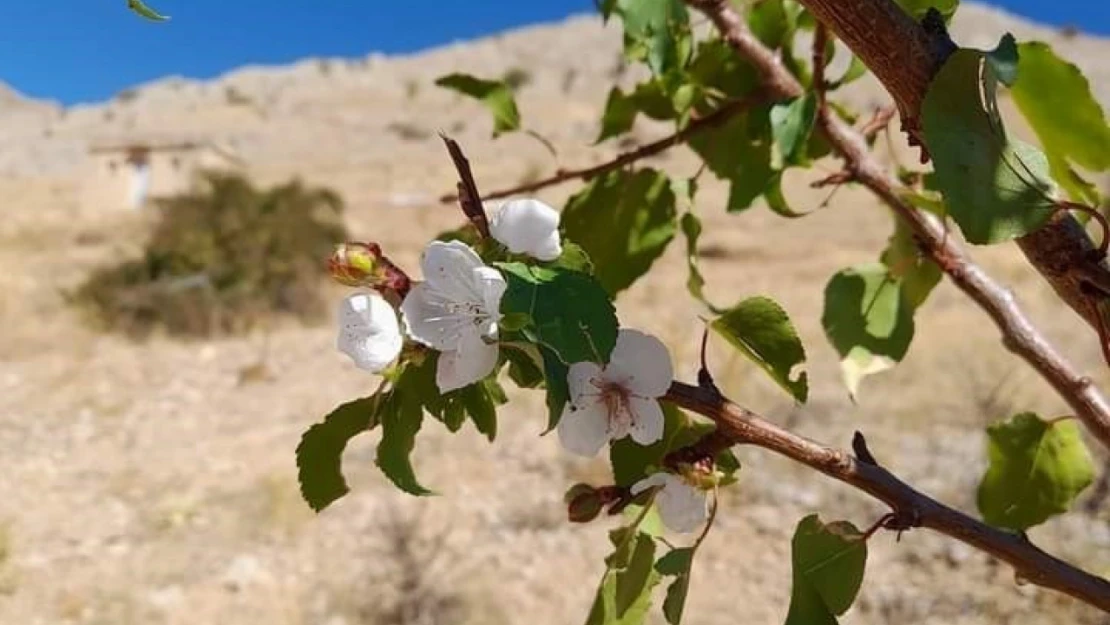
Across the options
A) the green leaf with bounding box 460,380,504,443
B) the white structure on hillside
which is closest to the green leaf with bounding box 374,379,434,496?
the green leaf with bounding box 460,380,504,443

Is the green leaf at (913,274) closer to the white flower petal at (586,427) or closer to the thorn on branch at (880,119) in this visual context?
the thorn on branch at (880,119)

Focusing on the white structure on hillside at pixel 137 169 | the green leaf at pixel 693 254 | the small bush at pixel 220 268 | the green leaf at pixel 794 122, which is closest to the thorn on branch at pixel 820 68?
the green leaf at pixel 794 122

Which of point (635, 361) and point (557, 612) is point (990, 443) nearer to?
point (635, 361)

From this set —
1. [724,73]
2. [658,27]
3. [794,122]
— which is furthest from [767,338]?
[724,73]

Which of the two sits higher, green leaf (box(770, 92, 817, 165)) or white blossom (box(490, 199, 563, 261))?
green leaf (box(770, 92, 817, 165))

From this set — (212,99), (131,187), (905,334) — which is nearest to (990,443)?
(905,334)

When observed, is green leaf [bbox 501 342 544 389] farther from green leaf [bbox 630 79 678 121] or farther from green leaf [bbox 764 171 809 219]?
green leaf [bbox 630 79 678 121]

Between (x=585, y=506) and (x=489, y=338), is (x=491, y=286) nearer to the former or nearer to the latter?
(x=489, y=338)
